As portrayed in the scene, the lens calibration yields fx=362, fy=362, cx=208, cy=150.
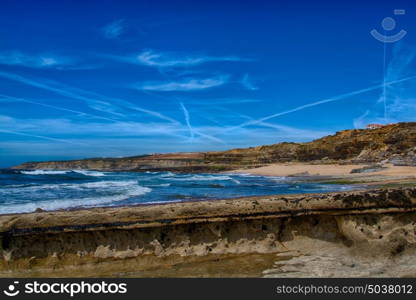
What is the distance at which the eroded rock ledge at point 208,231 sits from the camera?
10.4ft

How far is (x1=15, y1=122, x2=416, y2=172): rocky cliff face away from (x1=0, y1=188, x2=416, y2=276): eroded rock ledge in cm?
3085

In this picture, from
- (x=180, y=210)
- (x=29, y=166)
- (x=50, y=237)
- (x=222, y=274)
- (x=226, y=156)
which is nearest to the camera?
(x=222, y=274)

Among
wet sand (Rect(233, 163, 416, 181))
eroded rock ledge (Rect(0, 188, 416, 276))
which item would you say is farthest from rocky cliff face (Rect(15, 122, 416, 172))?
eroded rock ledge (Rect(0, 188, 416, 276))

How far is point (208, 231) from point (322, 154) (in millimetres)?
50208

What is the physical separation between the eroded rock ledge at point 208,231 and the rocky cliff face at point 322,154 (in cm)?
3085

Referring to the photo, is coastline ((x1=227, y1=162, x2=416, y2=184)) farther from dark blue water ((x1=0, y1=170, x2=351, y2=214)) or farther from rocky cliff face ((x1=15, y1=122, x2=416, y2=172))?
rocky cliff face ((x1=15, y1=122, x2=416, y2=172))

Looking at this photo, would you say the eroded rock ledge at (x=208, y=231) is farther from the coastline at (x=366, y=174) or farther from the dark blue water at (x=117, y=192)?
the coastline at (x=366, y=174)

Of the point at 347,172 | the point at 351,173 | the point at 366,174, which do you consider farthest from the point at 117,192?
the point at 347,172

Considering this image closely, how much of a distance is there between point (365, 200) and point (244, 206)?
3.93ft

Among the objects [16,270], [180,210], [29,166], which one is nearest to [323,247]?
[180,210]

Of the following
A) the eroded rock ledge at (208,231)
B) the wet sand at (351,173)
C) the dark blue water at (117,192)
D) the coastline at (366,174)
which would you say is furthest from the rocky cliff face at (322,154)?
the eroded rock ledge at (208,231)

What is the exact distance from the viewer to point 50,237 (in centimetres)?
319

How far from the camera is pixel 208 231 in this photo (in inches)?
136

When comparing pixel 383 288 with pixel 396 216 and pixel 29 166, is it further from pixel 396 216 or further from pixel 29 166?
pixel 29 166
